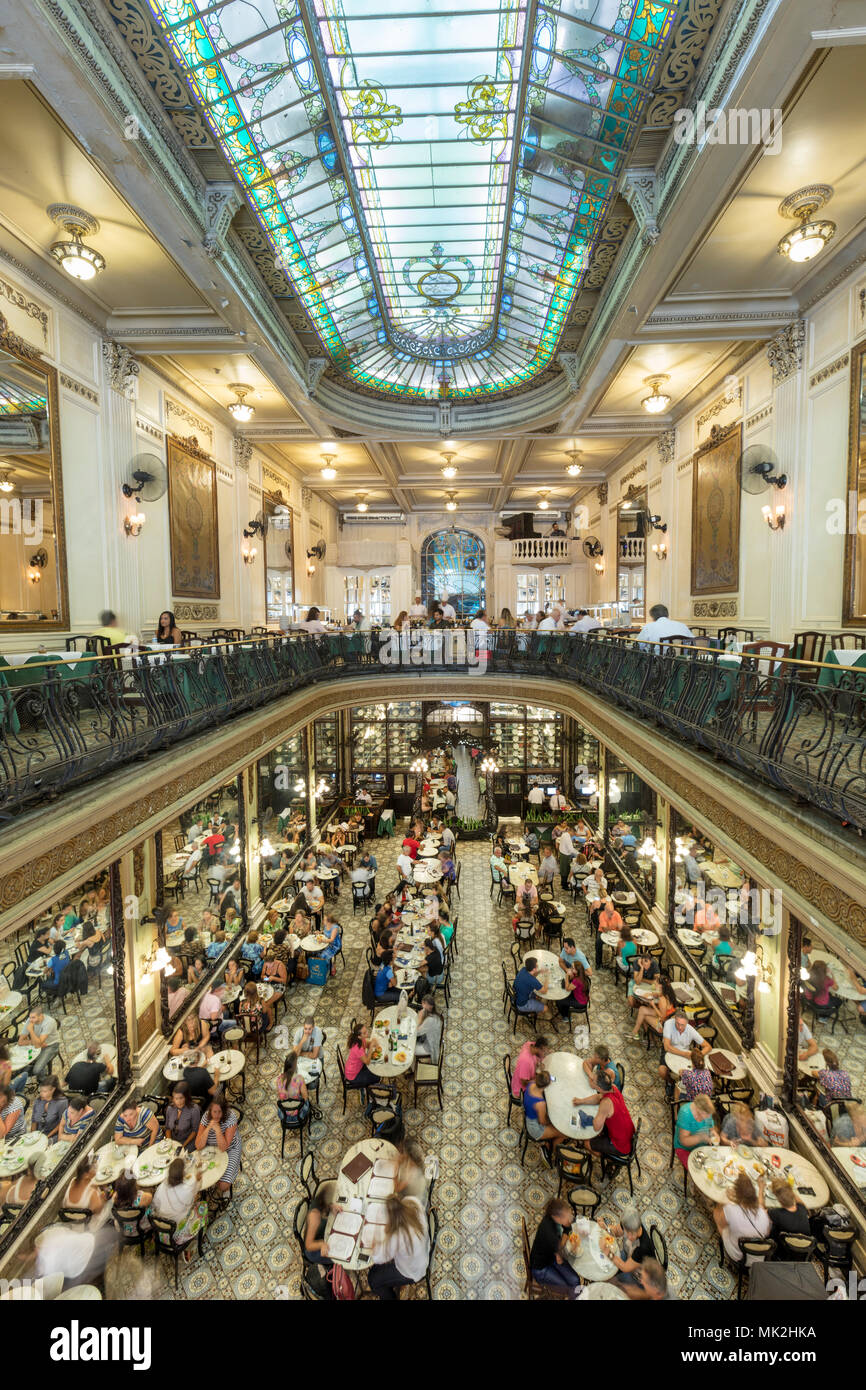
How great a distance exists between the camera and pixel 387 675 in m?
13.0

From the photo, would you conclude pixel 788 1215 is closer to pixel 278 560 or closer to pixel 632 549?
pixel 632 549

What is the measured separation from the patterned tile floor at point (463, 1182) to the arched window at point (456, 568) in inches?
523

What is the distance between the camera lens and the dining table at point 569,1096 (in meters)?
5.15

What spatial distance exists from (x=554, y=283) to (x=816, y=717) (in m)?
7.54

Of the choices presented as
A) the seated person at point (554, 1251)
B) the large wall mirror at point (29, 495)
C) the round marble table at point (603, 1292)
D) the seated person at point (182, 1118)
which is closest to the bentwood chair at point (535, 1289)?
the seated person at point (554, 1251)

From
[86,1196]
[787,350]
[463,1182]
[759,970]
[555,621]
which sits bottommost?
[463,1182]

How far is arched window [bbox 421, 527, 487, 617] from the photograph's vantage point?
19.2 metres

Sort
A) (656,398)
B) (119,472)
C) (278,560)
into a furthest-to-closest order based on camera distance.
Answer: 1. (278,560)
2. (656,398)
3. (119,472)

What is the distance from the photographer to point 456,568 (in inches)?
758

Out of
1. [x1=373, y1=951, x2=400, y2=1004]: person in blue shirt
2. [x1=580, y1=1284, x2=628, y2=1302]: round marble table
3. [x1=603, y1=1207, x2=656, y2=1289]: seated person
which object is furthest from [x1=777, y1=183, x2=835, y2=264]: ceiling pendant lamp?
[x1=373, y1=951, x2=400, y2=1004]: person in blue shirt

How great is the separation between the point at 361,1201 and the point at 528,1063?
2.08 metres

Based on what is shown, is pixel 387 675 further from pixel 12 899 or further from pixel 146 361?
pixel 12 899

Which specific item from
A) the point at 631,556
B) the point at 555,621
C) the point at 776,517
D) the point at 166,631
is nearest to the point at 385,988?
the point at 166,631
